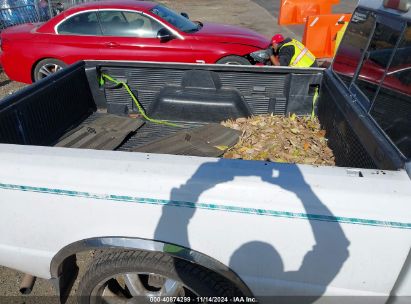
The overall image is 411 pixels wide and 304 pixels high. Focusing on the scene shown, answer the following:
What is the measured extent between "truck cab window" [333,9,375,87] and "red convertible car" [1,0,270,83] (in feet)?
11.5

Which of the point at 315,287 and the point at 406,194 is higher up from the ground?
the point at 406,194

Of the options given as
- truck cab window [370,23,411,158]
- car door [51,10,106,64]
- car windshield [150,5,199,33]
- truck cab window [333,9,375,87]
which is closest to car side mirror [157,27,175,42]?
car windshield [150,5,199,33]

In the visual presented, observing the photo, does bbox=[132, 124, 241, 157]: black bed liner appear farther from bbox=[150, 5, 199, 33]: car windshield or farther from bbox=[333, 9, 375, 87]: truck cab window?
bbox=[150, 5, 199, 33]: car windshield

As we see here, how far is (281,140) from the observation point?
3.10 meters

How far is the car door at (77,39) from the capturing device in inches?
239

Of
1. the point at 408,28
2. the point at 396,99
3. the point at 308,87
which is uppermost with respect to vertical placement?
the point at 408,28

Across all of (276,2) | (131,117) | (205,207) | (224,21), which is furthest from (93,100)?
(276,2)

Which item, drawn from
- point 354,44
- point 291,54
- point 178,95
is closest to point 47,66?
point 178,95

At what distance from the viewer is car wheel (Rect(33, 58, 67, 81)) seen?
627 centimetres

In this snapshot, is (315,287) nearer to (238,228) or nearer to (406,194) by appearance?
(238,228)

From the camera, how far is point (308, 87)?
345cm

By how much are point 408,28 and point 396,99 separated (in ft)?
1.31

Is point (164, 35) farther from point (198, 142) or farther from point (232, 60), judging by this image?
point (198, 142)

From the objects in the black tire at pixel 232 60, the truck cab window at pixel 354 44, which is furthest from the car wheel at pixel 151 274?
the black tire at pixel 232 60
